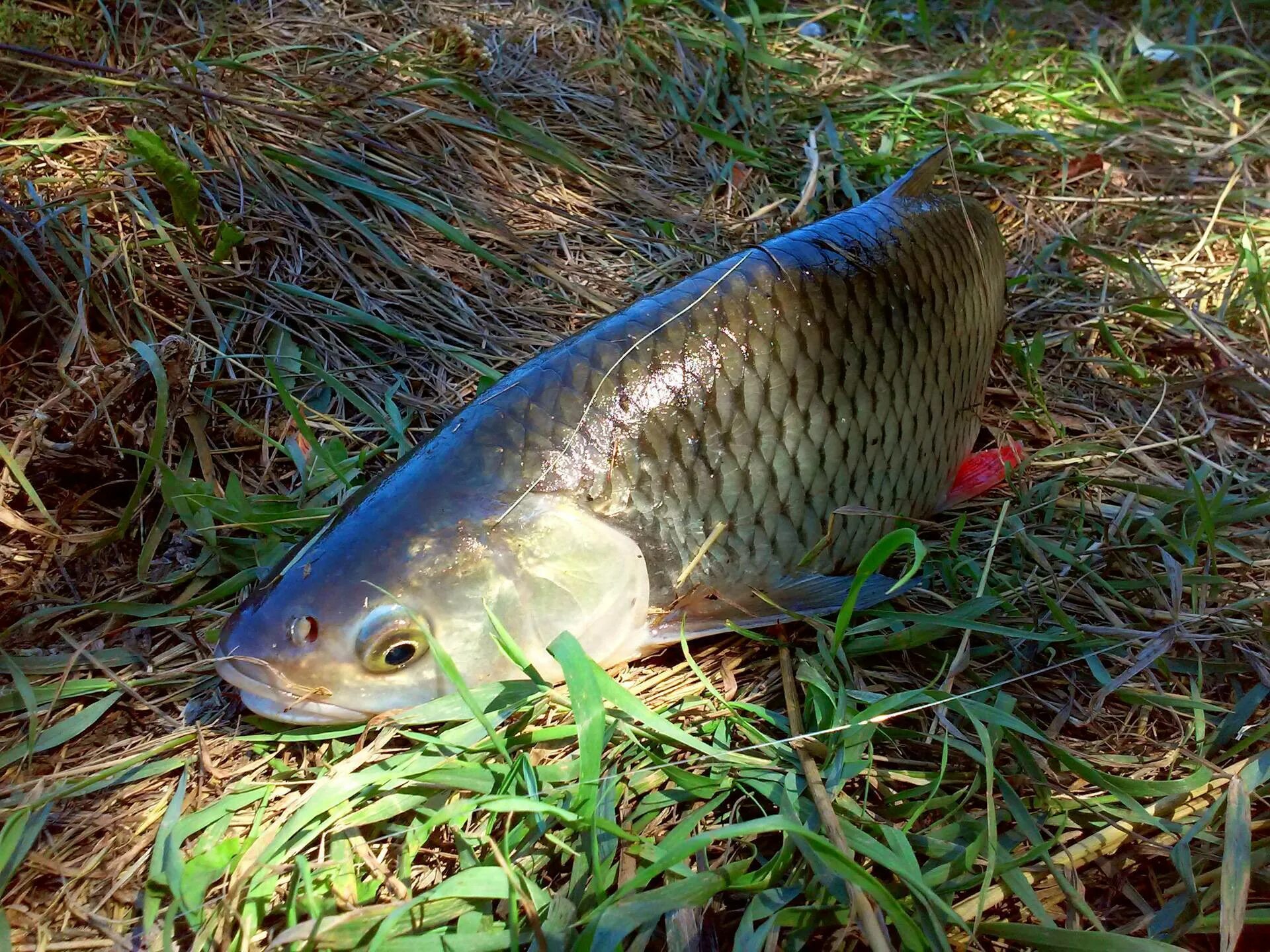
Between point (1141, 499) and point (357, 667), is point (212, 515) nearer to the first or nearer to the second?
point (357, 667)

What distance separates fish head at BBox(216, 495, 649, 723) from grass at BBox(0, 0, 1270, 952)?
8cm

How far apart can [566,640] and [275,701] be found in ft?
1.74

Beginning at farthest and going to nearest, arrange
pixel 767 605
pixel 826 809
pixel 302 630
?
pixel 767 605 < pixel 302 630 < pixel 826 809

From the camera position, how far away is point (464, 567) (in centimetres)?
147

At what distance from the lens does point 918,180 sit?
2219 millimetres

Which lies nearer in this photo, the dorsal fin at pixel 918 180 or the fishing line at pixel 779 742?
the fishing line at pixel 779 742

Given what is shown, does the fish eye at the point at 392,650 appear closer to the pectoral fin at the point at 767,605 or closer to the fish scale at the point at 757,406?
the fish scale at the point at 757,406

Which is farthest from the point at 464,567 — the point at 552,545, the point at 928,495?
the point at 928,495

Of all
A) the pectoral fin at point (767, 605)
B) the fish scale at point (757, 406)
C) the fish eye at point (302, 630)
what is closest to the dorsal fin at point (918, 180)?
the fish scale at point (757, 406)

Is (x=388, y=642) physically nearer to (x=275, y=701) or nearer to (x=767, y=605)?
(x=275, y=701)

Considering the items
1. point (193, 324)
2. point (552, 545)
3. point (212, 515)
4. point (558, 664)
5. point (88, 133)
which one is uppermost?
point (88, 133)

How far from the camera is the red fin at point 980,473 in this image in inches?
82.1

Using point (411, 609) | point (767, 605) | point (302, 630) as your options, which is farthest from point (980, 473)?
point (302, 630)

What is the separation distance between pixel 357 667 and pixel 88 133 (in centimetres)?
199
